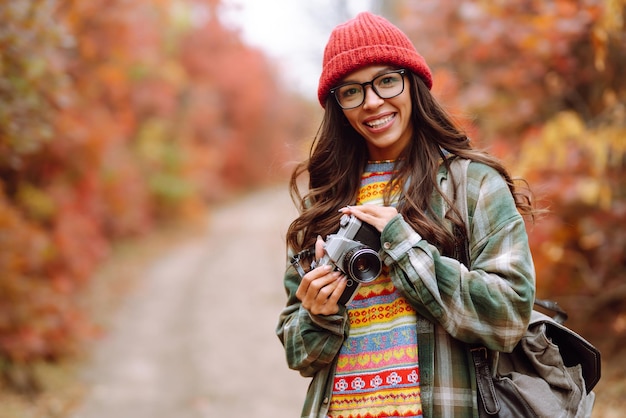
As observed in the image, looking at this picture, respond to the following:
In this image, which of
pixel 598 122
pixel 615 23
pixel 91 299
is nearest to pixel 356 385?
pixel 615 23

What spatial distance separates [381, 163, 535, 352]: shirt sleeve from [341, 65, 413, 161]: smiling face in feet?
1.16

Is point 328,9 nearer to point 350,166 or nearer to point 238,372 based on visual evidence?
point 238,372

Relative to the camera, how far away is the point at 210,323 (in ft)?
31.5

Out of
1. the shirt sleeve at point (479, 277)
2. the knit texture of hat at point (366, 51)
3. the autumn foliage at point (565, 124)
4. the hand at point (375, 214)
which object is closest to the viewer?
the shirt sleeve at point (479, 277)

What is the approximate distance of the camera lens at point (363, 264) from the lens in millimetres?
1708

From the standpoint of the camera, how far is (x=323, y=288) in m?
1.77

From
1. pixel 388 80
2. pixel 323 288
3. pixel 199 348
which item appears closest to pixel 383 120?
pixel 388 80

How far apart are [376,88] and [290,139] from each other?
8237 millimetres

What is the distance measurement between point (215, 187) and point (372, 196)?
2204 cm

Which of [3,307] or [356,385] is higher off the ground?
[3,307]

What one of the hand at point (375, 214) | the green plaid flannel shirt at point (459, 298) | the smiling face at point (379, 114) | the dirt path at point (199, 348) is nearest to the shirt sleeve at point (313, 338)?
the green plaid flannel shirt at point (459, 298)

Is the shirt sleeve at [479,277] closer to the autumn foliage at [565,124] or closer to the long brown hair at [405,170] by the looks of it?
the long brown hair at [405,170]

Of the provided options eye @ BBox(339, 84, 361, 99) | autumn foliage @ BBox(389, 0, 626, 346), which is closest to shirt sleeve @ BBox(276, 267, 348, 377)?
eye @ BBox(339, 84, 361, 99)

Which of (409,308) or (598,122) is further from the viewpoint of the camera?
(598,122)
